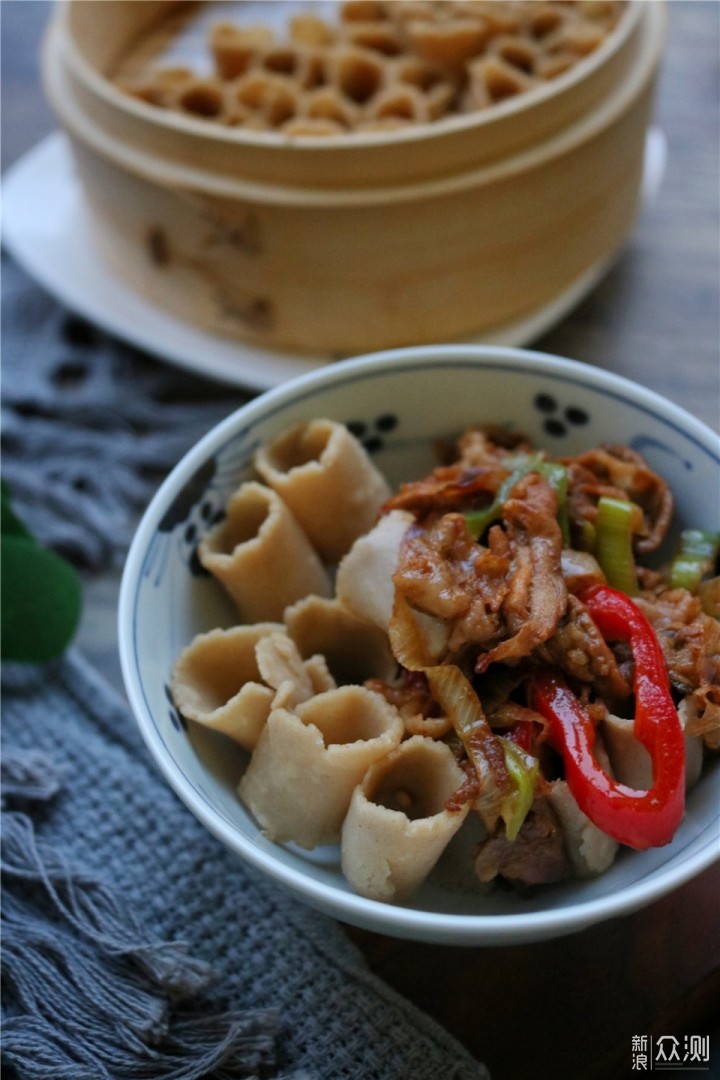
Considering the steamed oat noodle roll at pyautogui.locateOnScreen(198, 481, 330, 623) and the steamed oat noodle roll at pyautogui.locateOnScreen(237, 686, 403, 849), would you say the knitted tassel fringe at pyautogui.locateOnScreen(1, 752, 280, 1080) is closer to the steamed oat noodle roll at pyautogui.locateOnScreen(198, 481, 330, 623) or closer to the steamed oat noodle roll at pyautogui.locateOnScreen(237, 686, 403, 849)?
the steamed oat noodle roll at pyautogui.locateOnScreen(237, 686, 403, 849)

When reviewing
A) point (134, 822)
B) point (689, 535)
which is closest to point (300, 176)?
point (689, 535)

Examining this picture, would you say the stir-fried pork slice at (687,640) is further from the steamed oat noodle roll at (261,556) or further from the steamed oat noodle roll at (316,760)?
the steamed oat noodle roll at (261,556)

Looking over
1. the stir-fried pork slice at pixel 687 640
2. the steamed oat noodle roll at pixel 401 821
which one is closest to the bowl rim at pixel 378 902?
the steamed oat noodle roll at pixel 401 821

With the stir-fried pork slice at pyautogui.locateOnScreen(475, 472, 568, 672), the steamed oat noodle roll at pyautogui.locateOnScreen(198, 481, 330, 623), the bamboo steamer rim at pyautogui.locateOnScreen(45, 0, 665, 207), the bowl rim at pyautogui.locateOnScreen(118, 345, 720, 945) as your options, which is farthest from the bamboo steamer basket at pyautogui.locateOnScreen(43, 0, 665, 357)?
the stir-fried pork slice at pyautogui.locateOnScreen(475, 472, 568, 672)

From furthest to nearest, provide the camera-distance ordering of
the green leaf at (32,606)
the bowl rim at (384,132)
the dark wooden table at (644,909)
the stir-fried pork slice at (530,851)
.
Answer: the bowl rim at (384,132) → the green leaf at (32,606) → the dark wooden table at (644,909) → the stir-fried pork slice at (530,851)

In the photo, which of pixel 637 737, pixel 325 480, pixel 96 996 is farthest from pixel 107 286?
pixel 637 737

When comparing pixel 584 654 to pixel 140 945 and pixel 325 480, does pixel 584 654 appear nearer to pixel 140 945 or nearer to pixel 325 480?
pixel 325 480

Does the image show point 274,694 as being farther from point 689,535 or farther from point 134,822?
point 689,535
